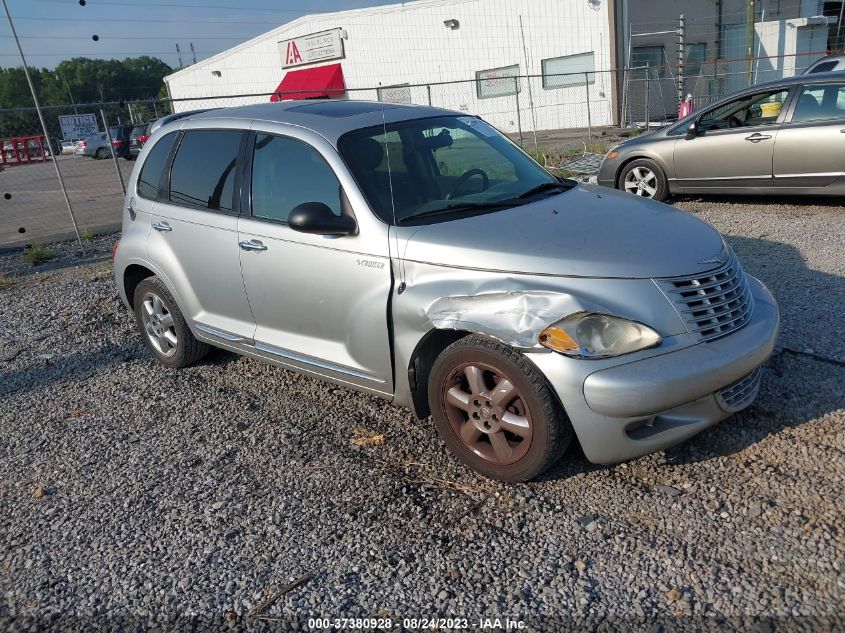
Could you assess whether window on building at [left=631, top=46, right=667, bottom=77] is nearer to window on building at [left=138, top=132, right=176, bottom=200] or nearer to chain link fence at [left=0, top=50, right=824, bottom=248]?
chain link fence at [left=0, top=50, right=824, bottom=248]

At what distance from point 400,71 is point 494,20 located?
519 cm

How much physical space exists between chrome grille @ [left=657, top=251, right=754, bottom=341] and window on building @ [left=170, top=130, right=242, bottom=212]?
8.92ft

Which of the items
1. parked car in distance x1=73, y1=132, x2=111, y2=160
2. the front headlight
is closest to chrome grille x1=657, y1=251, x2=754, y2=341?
the front headlight

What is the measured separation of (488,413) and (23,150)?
57.4ft

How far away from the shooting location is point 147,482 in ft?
12.4

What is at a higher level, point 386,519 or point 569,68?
point 569,68

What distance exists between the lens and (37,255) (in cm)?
1022

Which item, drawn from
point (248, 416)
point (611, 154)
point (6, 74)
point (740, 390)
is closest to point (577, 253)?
point (740, 390)

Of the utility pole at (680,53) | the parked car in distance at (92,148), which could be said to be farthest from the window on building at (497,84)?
the parked car in distance at (92,148)

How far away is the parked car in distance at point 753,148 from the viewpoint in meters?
7.83

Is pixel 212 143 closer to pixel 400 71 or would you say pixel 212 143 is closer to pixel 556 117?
pixel 556 117

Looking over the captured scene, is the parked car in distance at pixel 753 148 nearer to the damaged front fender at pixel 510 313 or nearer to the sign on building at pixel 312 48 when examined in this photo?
the damaged front fender at pixel 510 313

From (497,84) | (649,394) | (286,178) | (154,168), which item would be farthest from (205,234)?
(497,84)

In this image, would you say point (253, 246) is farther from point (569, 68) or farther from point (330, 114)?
point (569, 68)
